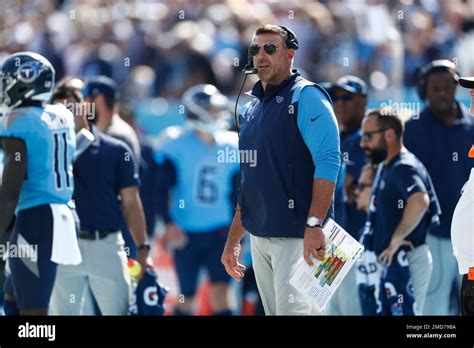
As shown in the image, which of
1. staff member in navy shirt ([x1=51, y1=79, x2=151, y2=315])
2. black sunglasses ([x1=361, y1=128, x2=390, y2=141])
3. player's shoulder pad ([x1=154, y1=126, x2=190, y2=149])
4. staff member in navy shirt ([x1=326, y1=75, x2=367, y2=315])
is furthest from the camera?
player's shoulder pad ([x1=154, y1=126, x2=190, y2=149])

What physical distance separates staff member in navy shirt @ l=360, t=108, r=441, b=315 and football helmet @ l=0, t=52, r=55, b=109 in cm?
231

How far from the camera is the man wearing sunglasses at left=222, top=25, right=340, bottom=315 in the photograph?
802 centimetres

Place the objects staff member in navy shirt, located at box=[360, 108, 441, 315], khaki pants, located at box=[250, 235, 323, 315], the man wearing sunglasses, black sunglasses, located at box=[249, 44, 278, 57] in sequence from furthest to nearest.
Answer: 1. staff member in navy shirt, located at box=[360, 108, 441, 315]
2. black sunglasses, located at box=[249, 44, 278, 57]
3. khaki pants, located at box=[250, 235, 323, 315]
4. the man wearing sunglasses

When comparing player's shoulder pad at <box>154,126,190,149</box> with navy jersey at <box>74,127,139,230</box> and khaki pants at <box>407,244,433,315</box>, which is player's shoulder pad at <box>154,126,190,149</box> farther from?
khaki pants at <box>407,244,433,315</box>

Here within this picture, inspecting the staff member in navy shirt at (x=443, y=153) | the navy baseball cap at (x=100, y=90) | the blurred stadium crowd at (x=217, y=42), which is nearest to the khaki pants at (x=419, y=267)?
the staff member in navy shirt at (x=443, y=153)

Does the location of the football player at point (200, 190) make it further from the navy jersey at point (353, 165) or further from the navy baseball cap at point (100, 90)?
the navy jersey at point (353, 165)

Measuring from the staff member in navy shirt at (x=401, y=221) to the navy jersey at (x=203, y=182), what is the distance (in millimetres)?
2204

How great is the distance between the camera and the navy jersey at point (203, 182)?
1205 centimetres

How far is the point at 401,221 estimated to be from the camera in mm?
9891

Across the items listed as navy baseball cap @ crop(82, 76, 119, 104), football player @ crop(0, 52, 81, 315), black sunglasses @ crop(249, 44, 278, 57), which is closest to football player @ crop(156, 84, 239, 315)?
navy baseball cap @ crop(82, 76, 119, 104)

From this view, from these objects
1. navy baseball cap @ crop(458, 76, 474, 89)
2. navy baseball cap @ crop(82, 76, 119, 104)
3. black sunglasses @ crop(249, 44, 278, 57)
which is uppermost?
black sunglasses @ crop(249, 44, 278, 57)

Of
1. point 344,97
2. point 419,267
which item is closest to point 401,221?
point 419,267
